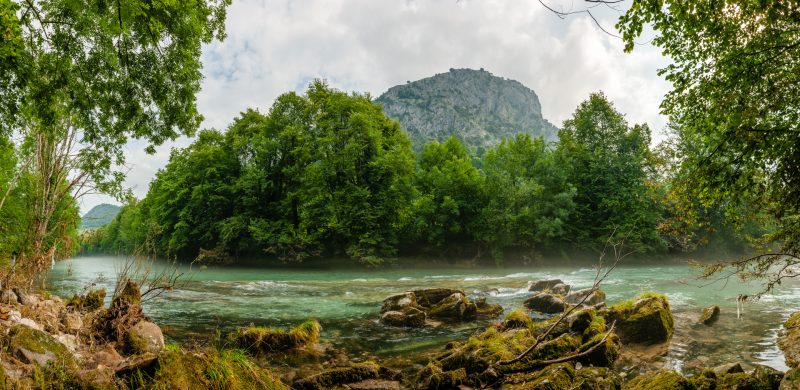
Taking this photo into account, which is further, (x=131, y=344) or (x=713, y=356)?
(x=713, y=356)

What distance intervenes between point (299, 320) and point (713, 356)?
11006mm

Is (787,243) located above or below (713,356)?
above

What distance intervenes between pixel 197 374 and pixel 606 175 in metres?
49.0

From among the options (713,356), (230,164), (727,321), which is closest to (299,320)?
(713,356)

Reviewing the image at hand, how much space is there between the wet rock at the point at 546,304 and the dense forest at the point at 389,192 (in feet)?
76.4

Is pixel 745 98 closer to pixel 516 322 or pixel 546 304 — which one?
pixel 516 322

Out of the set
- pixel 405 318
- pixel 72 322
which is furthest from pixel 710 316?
pixel 72 322

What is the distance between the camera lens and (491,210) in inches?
1660

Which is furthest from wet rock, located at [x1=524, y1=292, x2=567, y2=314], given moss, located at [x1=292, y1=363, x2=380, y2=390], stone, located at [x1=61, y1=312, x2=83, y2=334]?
stone, located at [x1=61, y1=312, x2=83, y2=334]

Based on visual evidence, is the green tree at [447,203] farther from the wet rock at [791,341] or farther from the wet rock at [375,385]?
the wet rock at [375,385]

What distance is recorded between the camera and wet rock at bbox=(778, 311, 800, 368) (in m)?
8.68

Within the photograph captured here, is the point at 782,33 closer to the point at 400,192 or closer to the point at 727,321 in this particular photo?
the point at 727,321

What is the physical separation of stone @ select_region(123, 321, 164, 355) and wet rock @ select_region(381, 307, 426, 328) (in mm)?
6973

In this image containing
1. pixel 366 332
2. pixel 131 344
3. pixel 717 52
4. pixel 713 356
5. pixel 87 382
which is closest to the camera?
pixel 87 382
